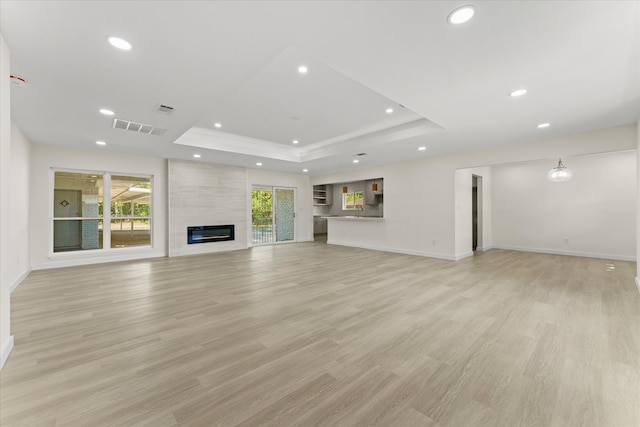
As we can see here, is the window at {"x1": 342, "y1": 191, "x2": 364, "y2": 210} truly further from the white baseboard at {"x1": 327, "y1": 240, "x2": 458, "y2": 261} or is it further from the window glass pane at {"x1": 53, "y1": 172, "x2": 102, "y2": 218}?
the window glass pane at {"x1": 53, "y1": 172, "x2": 102, "y2": 218}

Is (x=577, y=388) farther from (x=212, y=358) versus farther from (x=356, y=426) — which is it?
(x=212, y=358)

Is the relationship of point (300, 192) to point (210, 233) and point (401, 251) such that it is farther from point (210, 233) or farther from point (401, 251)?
point (401, 251)

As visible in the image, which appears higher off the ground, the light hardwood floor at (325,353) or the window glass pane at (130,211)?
the window glass pane at (130,211)

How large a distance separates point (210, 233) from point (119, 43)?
6.20m

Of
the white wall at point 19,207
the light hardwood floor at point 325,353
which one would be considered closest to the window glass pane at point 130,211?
the white wall at point 19,207

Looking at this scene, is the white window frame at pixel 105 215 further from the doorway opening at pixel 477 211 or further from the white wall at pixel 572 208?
the white wall at pixel 572 208

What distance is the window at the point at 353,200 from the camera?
1147 centimetres

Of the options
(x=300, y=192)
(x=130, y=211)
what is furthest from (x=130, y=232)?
(x=300, y=192)

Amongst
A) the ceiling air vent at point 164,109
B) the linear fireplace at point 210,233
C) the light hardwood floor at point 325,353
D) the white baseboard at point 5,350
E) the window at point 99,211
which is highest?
the ceiling air vent at point 164,109

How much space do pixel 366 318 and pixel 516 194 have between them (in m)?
7.50

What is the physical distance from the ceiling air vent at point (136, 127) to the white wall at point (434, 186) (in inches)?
230

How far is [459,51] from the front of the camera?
7.57 feet

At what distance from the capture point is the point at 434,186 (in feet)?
22.5

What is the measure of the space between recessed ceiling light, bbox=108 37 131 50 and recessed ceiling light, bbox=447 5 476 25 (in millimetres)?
2580
